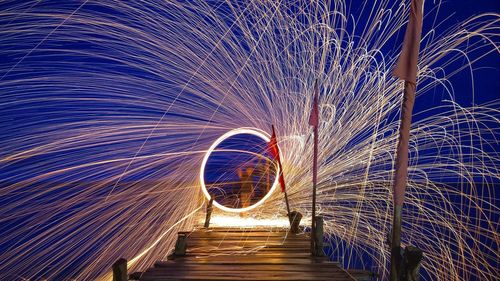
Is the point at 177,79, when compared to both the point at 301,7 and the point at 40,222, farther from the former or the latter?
the point at 40,222

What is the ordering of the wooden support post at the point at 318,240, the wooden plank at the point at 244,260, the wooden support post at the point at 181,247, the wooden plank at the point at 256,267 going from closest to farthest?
the wooden plank at the point at 256,267, the wooden plank at the point at 244,260, the wooden support post at the point at 318,240, the wooden support post at the point at 181,247

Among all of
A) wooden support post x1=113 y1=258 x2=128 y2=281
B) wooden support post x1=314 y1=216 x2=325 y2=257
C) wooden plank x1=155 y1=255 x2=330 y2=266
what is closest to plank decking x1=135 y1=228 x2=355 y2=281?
wooden plank x1=155 y1=255 x2=330 y2=266


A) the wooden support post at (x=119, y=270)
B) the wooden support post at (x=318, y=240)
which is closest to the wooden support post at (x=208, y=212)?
the wooden support post at (x=318, y=240)

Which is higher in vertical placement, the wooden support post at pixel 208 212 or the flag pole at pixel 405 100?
the flag pole at pixel 405 100

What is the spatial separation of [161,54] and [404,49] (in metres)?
7.03

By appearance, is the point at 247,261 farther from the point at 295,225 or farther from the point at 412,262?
the point at 412,262

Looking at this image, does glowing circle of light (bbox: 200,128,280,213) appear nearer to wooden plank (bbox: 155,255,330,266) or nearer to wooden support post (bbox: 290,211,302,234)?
wooden support post (bbox: 290,211,302,234)

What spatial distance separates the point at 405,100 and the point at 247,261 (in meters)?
3.60

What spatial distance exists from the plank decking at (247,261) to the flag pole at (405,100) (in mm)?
1622

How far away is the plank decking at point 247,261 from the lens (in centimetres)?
567

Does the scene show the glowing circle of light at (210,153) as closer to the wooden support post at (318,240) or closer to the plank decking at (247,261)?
the plank decking at (247,261)

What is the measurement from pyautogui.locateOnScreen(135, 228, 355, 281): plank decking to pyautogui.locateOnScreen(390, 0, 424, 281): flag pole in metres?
1.62

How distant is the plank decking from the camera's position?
5672mm

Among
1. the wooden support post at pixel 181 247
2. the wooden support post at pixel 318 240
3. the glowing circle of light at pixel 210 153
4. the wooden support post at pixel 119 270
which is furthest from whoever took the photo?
the glowing circle of light at pixel 210 153
